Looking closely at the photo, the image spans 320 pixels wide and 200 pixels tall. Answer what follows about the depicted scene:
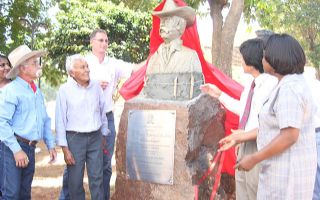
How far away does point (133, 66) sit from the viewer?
16.2 feet

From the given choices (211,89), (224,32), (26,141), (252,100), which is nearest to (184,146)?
(211,89)

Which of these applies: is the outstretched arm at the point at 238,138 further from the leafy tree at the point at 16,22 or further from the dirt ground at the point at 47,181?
the leafy tree at the point at 16,22

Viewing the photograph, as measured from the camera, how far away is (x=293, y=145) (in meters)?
2.15

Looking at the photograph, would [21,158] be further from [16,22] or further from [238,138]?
[16,22]

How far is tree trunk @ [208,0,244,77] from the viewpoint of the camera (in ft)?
26.0

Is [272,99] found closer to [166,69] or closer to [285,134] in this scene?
[285,134]

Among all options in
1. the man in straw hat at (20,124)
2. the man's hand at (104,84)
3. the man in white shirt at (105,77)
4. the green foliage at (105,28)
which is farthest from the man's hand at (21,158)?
the green foliage at (105,28)

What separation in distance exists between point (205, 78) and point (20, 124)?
2137 millimetres

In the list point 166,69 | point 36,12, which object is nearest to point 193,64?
point 166,69

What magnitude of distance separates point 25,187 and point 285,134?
2.58 metres

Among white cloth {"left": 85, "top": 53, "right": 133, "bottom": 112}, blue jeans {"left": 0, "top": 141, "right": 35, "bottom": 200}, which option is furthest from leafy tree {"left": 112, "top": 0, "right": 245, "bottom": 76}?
blue jeans {"left": 0, "top": 141, "right": 35, "bottom": 200}

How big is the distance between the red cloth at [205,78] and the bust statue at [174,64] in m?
0.30

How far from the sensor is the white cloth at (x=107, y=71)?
179 inches

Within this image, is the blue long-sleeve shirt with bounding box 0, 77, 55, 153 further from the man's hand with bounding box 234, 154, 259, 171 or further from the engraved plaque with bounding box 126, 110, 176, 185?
the man's hand with bounding box 234, 154, 259, 171
